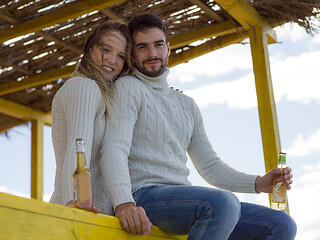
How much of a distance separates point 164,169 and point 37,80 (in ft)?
12.0

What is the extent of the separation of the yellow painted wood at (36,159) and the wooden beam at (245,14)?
2865mm

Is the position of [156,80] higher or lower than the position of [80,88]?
higher

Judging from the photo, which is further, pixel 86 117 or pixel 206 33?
pixel 206 33

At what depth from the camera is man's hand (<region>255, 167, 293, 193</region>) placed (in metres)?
2.50

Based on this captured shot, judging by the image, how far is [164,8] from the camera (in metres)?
4.73

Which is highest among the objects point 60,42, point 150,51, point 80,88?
point 60,42

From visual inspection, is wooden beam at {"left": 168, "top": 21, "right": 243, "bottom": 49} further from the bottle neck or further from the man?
the bottle neck

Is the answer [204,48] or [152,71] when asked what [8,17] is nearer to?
[204,48]

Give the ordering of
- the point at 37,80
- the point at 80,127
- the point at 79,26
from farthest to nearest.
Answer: the point at 37,80 → the point at 79,26 → the point at 80,127

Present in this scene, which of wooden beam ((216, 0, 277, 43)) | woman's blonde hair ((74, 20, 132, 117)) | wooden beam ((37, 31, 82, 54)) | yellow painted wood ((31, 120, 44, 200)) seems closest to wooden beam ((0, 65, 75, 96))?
wooden beam ((37, 31, 82, 54))

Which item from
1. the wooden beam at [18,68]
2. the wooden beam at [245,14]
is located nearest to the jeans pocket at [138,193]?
the wooden beam at [245,14]

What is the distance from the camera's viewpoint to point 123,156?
2156 mm

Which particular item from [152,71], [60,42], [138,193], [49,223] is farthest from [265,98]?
[49,223]

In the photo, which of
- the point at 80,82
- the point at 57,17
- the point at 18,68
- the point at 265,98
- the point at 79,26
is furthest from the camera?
the point at 18,68
